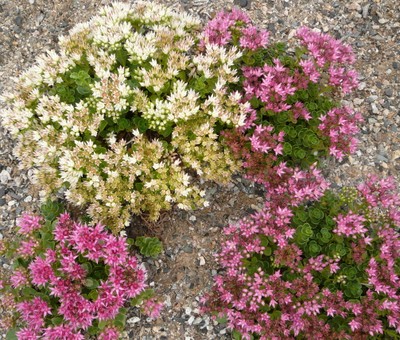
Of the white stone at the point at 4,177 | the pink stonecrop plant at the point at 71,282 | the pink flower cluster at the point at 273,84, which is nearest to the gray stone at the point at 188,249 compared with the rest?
the pink stonecrop plant at the point at 71,282

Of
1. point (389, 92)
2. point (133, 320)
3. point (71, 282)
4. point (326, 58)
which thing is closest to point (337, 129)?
point (326, 58)

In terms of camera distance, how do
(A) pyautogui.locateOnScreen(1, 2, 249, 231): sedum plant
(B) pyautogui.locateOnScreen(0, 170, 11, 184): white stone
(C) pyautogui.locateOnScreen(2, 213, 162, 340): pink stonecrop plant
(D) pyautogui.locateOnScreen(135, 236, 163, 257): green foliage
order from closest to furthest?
(C) pyautogui.locateOnScreen(2, 213, 162, 340): pink stonecrop plant → (A) pyautogui.locateOnScreen(1, 2, 249, 231): sedum plant → (D) pyautogui.locateOnScreen(135, 236, 163, 257): green foliage → (B) pyautogui.locateOnScreen(0, 170, 11, 184): white stone

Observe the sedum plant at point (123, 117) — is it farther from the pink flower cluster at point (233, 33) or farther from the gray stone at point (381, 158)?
the gray stone at point (381, 158)

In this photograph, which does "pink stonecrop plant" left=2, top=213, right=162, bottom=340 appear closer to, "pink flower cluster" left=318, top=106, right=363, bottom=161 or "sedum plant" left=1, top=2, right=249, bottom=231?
"sedum plant" left=1, top=2, right=249, bottom=231

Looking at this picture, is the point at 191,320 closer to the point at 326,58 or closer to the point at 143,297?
the point at 143,297

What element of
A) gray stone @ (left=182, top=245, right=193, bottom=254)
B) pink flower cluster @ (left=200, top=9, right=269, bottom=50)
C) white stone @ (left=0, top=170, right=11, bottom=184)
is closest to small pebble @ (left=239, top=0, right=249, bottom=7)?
pink flower cluster @ (left=200, top=9, right=269, bottom=50)

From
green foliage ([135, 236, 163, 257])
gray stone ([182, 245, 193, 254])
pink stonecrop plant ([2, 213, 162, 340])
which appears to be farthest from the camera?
gray stone ([182, 245, 193, 254])
